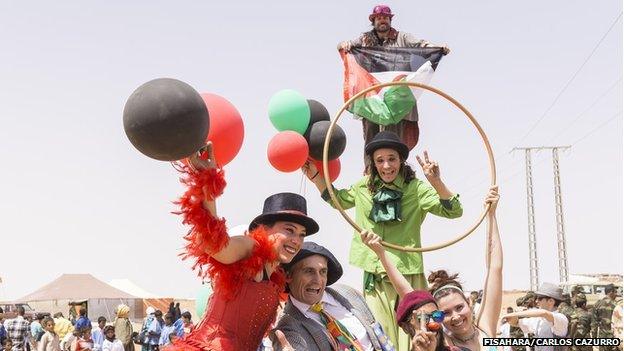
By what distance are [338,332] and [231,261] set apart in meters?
1.02

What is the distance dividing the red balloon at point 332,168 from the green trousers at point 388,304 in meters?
1.06

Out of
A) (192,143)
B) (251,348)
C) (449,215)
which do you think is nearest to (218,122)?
(192,143)

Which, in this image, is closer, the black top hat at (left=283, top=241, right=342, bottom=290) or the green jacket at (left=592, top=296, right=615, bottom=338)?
the black top hat at (left=283, top=241, right=342, bottom=290)

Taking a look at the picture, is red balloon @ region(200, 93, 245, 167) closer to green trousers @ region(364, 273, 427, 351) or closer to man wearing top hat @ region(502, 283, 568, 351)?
green trousers @ region(364, 273, 427, 351)

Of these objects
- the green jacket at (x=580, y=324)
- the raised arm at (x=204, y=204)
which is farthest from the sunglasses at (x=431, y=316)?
the green jacket at (x=580, y=324)

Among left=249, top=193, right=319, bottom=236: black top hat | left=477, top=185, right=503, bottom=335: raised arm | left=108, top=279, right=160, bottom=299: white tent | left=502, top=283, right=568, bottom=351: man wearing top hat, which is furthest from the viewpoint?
left=108, top=279, right=160, bottom=299: white tent

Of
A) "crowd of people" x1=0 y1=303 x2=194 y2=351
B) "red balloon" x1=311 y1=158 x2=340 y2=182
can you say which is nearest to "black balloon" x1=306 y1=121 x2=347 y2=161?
"red balloon" x1=311 y1=158 x2=340 y2=182

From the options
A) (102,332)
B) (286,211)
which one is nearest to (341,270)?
(286,211)

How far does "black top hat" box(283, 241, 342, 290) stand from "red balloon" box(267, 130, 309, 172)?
4.36 ft

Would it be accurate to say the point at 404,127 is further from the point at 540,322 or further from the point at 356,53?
the point at 540,322

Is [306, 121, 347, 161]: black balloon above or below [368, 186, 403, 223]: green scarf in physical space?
above

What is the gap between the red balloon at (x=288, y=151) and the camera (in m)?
6.10

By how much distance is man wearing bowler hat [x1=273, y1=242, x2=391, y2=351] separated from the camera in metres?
4.45

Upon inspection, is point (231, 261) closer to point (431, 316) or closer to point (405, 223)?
point (431, 316)
